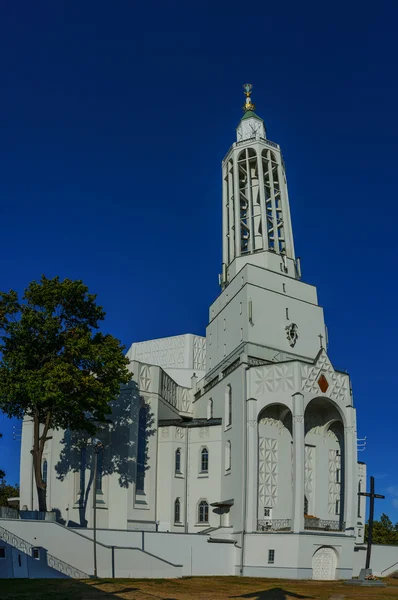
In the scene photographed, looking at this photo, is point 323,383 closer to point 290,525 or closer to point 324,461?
point 324,461

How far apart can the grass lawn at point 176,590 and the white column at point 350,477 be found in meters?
7.36

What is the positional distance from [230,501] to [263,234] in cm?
2474

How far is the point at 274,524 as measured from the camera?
46.8 m

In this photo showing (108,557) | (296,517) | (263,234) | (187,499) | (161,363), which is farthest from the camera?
(161,363)

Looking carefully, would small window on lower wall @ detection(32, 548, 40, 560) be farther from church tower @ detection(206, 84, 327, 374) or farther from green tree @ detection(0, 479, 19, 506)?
green tree @ detection(0, 479, 19, 506)

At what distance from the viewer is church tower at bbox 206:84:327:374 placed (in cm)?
5556

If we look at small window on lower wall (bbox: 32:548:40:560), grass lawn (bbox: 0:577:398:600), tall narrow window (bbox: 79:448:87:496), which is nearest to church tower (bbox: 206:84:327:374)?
tall narrow window (bbox: 79:448:87:496)

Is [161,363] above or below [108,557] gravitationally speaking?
above

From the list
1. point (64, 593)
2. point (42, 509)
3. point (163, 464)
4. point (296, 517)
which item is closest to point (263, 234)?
point (163, 464)

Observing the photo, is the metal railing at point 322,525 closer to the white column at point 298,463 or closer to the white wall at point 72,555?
the white column at point 298,463

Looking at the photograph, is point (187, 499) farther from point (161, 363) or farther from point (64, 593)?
point (161, 363)

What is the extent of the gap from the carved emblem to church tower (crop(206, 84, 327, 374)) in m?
0.08

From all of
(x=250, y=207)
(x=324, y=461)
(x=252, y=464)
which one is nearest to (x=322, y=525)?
(x=324, y=461)

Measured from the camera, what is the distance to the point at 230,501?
4838 centimetres
